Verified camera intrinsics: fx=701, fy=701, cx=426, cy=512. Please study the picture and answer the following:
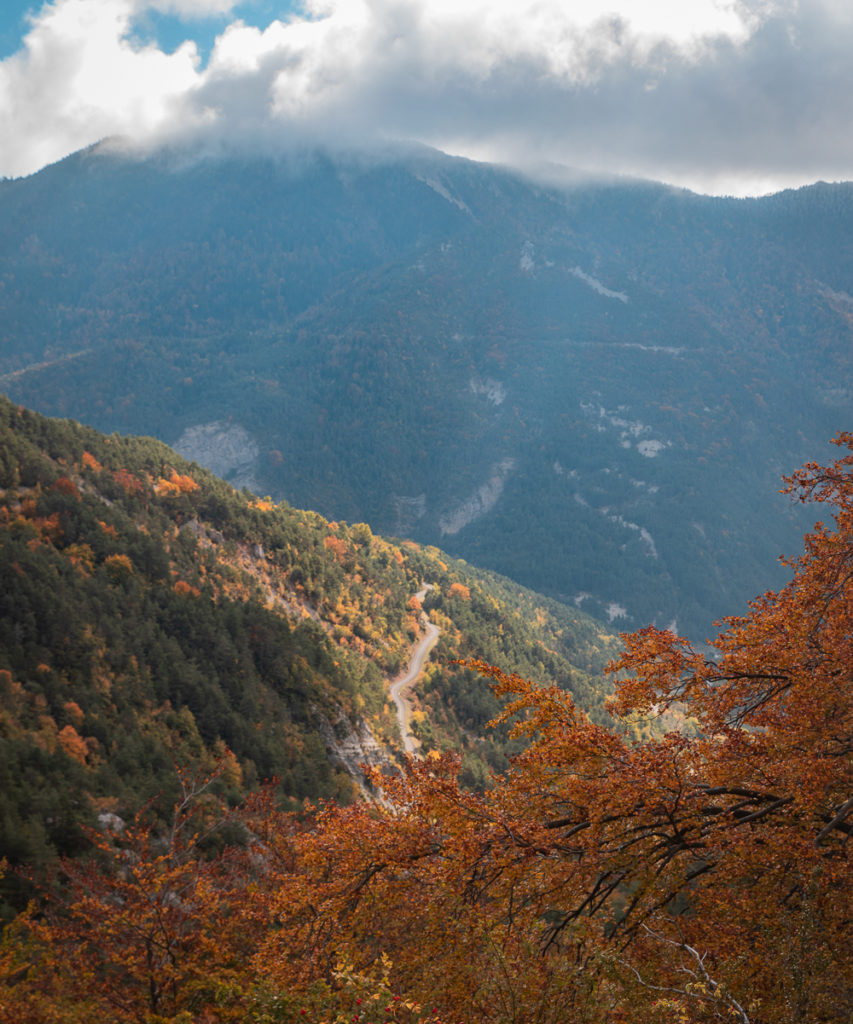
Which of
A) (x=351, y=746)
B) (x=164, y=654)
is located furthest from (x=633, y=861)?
(x=351, y=746)

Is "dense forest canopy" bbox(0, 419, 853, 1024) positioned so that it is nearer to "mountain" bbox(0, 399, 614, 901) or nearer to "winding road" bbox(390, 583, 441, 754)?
"mountain" bbox(0, 399, 614, 901)

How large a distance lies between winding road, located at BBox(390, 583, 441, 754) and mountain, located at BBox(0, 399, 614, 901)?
1.64m

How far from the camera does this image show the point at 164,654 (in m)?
54.2

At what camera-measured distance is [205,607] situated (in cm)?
6606

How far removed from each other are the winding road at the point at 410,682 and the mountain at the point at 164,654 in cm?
164

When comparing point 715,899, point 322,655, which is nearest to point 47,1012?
point 715,899

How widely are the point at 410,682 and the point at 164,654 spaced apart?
5651 centimetres

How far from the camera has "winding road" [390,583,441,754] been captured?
86.2 meters

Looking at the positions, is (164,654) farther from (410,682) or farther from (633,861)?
(410,682)

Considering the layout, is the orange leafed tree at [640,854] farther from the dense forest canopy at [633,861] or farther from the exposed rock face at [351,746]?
the exposed rock face at [351,746]

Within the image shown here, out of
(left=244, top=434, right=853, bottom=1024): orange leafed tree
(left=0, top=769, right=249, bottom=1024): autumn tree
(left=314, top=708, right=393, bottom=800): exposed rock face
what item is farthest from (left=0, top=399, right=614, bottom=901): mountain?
(left=244, top=434, right=853, bottom=1024): orange leafed tree

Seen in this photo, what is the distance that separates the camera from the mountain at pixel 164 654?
37188 millimetres

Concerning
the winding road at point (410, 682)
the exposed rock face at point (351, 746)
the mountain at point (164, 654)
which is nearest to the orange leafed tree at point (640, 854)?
the mountain at point (164, 654)

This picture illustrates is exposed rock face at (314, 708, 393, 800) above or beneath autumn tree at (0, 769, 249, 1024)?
above
